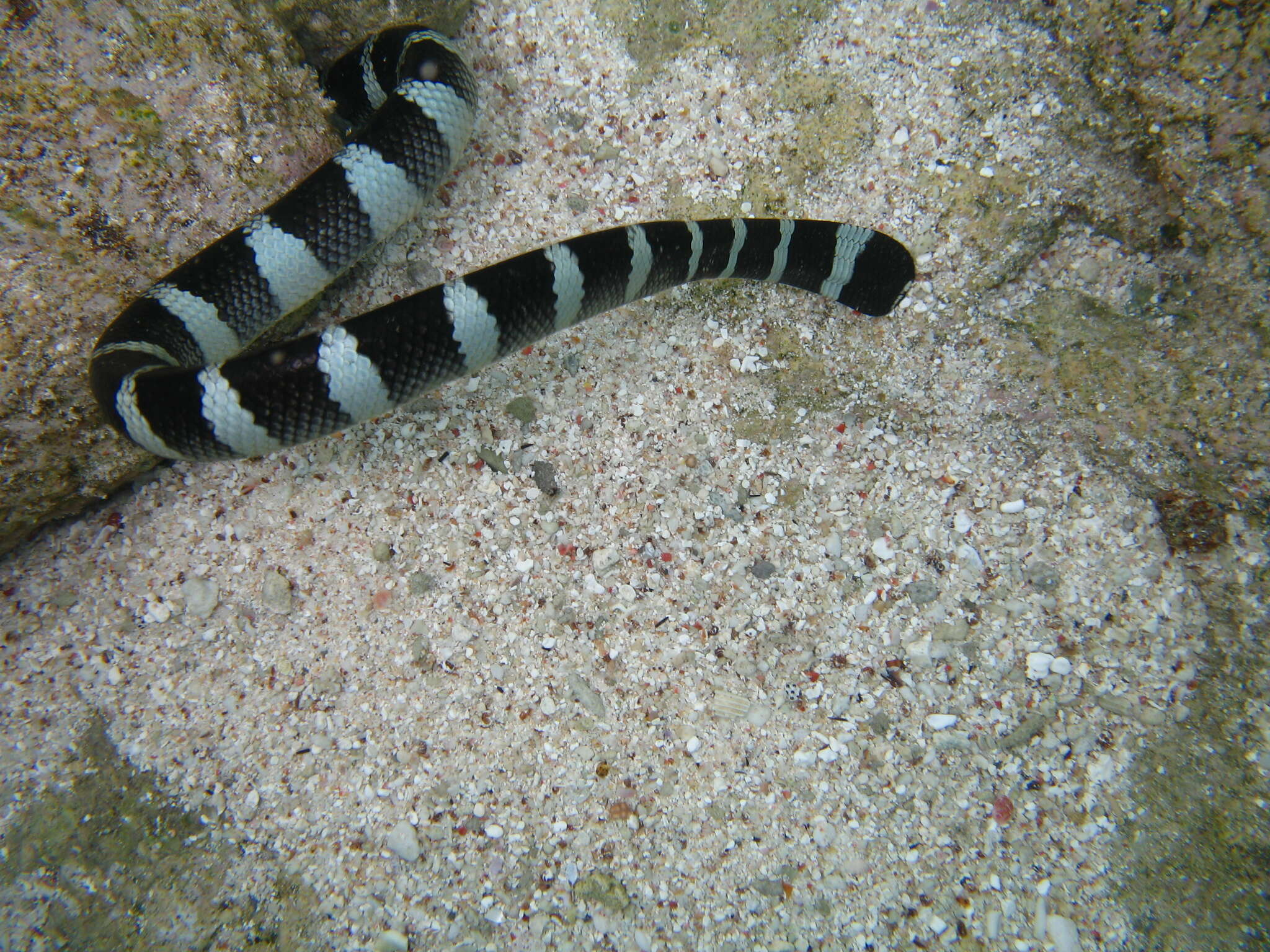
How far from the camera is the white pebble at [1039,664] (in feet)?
6.24

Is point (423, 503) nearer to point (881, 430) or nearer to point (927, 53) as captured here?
point (881, 430)

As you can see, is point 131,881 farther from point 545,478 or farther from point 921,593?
point 921,593

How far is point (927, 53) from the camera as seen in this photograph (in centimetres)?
241

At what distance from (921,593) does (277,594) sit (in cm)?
203

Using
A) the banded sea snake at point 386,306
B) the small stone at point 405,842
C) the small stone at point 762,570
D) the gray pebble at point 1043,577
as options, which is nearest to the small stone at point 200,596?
the banded sea snake at point 386,306

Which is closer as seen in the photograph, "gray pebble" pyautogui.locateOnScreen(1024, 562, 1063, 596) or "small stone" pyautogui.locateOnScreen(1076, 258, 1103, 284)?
"gray pebble" pyautogui.locateOnScreen(1024, 562, 1063, 596)

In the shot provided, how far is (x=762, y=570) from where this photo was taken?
2.09 metres

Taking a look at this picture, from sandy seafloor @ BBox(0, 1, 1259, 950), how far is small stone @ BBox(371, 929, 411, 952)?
0.02 metres

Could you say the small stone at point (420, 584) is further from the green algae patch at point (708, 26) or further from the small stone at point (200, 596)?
the green algae patch at point (708, 26)

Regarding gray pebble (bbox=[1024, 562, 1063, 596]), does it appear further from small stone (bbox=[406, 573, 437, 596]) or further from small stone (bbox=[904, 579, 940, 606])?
small stone (bbox=[406, 573, 437, 596])

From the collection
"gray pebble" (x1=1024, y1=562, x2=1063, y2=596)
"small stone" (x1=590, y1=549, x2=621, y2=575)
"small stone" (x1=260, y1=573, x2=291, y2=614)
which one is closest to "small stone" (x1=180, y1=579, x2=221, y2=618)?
"small stone" (x1=260, y1=573, x2=291, y2=614)

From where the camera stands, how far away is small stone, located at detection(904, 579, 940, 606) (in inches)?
79.2

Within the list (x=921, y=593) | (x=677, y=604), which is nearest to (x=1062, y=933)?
(x=921, y=593)

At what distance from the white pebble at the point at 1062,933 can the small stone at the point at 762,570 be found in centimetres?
110
